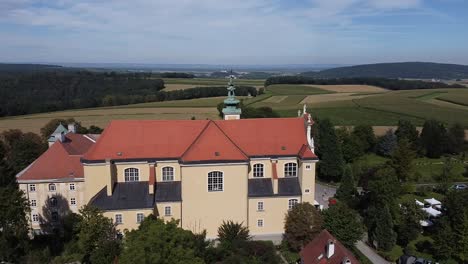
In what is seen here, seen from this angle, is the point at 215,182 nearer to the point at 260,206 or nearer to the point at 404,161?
the point at 260,206

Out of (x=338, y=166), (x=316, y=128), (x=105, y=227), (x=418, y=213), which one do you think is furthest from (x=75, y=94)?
(x=418, y=213)

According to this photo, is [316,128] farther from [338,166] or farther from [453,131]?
[453,131]

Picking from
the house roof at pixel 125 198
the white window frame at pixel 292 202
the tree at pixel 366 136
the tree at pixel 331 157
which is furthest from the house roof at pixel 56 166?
the tree at pixel 366 136

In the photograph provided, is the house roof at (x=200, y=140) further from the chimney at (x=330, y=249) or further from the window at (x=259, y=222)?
the chimney at (x=330, y=249)

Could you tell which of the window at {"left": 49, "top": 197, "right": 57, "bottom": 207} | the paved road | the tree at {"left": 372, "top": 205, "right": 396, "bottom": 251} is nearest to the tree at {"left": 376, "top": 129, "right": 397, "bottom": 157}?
the paved road

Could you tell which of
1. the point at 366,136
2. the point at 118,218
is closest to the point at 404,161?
the point at 366,136

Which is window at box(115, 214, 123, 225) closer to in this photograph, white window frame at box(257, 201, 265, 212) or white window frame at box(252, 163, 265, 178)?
white window frame at box(257, 201, 265, 212)

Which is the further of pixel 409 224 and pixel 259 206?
pixel 259 206
